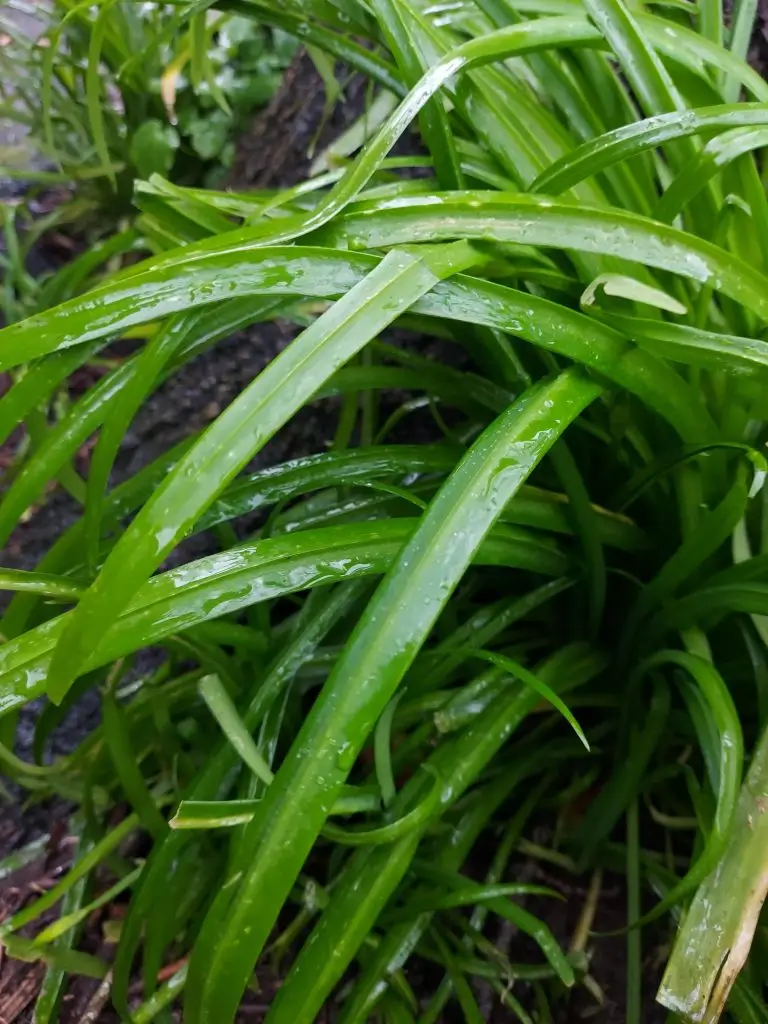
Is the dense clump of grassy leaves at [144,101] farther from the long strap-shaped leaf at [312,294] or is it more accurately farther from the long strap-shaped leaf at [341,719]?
the long strap-shaped leaf at [341,719]

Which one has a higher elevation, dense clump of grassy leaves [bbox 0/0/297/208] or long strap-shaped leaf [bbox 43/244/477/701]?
dense clump of grassy leaves [bbox 0/0/297/208]

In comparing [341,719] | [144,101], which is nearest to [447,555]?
[341,719]

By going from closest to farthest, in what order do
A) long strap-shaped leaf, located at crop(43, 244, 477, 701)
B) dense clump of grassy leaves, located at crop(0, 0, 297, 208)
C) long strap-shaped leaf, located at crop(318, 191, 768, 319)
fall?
long strap-shaped leaf, located at crop(43, 244, 477, 701) < long strap-shaped leaf, located at crop(318, 191, 768, 319) < dense clump of grassy leaves, located at crop(0, 0, 297, 208)

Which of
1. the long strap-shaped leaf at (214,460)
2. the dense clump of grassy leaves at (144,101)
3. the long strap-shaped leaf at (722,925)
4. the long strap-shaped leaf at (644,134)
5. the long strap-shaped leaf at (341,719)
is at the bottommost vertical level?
the long strap-shaped leaf at (722,925)

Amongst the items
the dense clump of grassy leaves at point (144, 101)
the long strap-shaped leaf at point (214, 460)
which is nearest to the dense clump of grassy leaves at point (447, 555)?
the long strap-shaped leaf at point (214, 460)

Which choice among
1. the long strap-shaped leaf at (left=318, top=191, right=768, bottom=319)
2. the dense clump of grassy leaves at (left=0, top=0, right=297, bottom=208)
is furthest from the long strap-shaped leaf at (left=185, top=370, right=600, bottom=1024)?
the dense clump of grassy leaves at (left=0, top=0, right=297, bottom=208)

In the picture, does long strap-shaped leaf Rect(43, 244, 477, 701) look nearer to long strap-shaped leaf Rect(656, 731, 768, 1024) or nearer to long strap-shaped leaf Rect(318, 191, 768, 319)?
long strap-shaped leaf Rect(318, 191, 768, 319)

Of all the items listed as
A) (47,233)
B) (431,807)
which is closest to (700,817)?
(431,807)
